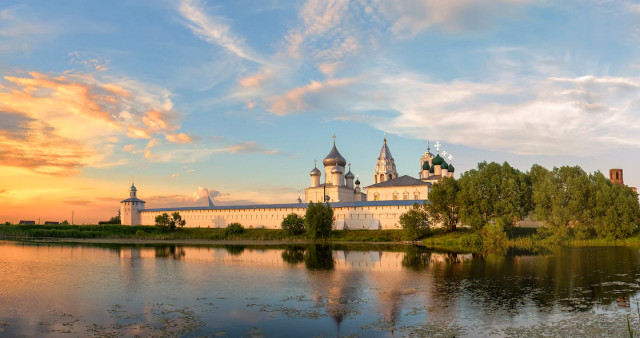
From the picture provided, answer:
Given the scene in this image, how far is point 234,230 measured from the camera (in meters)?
58.3

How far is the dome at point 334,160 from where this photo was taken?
73750 mm

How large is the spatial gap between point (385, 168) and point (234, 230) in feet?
94.8

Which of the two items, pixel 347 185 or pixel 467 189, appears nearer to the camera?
pixel 467 189

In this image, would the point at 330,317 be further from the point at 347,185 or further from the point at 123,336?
the point at 347,185

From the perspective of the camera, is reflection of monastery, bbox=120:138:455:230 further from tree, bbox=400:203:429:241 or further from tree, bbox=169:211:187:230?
tree, bbox=400:203:429:241

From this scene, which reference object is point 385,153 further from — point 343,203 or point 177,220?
point 177,220

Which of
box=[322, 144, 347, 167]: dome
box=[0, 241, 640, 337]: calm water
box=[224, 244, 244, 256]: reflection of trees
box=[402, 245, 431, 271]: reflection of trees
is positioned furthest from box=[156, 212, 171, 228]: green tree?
box=[402, 245, 431, 271]: reflection of trees

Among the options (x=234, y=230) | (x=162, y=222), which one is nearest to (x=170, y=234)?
(x=162, y=222)

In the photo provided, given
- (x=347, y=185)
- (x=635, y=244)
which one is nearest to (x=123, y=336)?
(x=635, y=244)

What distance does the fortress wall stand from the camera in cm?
5539

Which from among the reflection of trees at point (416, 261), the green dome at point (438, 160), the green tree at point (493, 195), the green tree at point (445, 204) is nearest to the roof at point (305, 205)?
the green tree at point (445, 204)

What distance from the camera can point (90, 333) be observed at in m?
11.1

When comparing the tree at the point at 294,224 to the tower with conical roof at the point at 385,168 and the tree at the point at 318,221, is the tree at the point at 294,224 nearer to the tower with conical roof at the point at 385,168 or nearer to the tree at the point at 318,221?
the tree at the point at 318,221

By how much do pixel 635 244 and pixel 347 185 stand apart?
43014 mm
